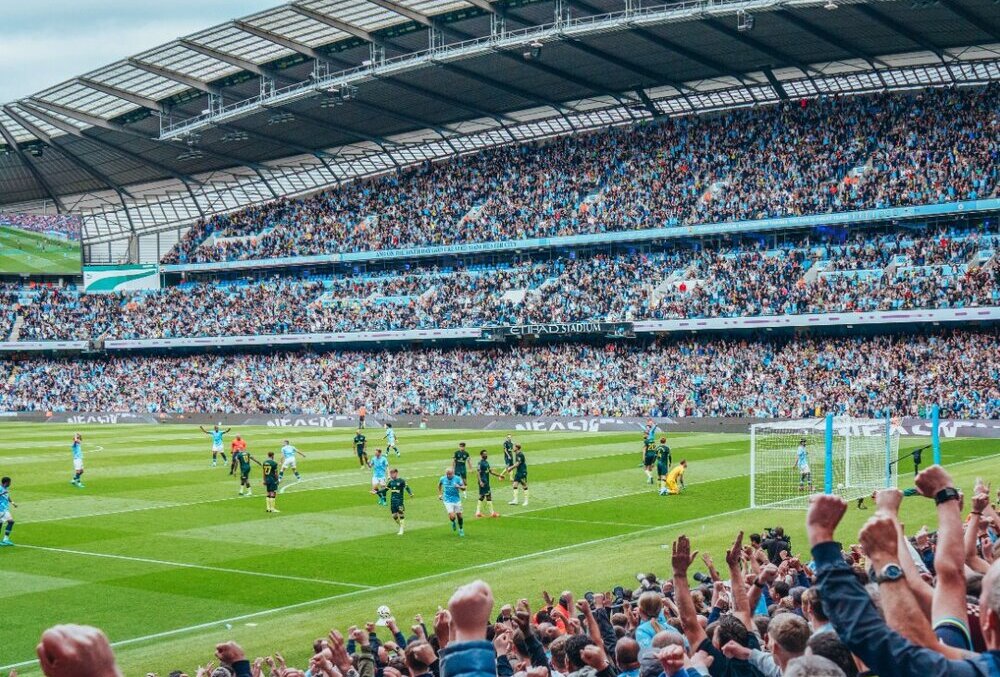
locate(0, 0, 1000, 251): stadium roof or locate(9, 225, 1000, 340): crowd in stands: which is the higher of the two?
locate(0, 0, 1000, 251): stadium roof

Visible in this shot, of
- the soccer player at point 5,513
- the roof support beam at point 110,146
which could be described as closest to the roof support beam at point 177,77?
the roof support beam at point 110,146

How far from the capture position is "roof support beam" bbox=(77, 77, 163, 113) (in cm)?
6525

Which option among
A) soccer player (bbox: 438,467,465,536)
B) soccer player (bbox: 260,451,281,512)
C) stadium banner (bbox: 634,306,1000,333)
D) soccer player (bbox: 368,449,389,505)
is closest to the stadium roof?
stadium banner (bbox: 634,306,1000,333)

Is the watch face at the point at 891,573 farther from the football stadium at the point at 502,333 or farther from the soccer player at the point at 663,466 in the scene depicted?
the soccer player at the point at 663,466

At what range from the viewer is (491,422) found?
63750mm

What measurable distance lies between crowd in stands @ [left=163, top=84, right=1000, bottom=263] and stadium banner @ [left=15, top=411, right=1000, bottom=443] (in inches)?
570

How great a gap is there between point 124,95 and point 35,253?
28747 millimetres

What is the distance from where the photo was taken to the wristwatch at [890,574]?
13.4 ft

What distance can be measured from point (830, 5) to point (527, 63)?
59.1ft

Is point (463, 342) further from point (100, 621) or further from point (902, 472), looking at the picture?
point (100, 621)

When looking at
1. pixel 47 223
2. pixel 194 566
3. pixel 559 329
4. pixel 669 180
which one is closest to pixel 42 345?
pixel 47 223

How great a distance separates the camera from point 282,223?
294ft

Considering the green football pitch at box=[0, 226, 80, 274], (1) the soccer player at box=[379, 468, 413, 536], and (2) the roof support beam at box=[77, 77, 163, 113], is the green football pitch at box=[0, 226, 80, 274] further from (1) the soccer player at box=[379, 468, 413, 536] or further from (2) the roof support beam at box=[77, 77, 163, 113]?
(1) the soccer player at box=[379, 468, 413, 536]

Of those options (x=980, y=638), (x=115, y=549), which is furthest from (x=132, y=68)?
(x=980, y=638)
